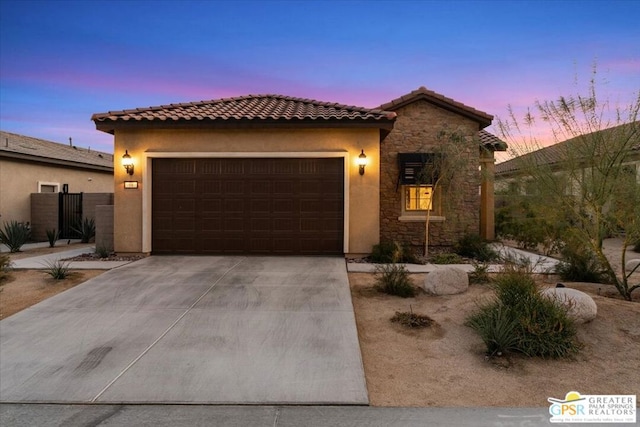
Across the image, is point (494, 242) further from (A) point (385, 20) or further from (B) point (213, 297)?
(B) point (213, 297)

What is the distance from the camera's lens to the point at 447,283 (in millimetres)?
6438

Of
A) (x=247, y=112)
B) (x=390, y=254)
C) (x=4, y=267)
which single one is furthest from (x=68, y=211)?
(x=390, y=254)

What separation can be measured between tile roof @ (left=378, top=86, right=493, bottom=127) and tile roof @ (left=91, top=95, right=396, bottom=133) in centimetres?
261

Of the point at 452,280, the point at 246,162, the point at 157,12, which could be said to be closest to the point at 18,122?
the point at 157,12

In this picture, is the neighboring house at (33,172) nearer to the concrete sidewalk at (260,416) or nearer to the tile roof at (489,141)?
the concrete sidewalk at (260,416)

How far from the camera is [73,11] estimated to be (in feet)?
37.0

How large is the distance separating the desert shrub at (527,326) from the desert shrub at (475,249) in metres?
5.34

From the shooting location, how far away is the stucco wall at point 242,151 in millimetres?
9781

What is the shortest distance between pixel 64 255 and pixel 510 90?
54.2 feet

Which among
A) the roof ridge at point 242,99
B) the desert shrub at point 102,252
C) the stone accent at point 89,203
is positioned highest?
the roof ridge at point 242,99

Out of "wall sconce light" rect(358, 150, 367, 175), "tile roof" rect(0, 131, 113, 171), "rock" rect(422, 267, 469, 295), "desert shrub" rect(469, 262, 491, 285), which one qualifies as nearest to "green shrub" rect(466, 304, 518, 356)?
"rock" rect(422, 267, 469, 295)

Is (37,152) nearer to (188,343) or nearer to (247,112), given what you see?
(247,112)

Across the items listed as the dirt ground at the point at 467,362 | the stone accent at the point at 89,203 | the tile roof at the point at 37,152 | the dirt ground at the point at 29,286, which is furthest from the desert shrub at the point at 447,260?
the tile roof at the point at 37,152

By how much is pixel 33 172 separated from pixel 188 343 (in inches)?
655
